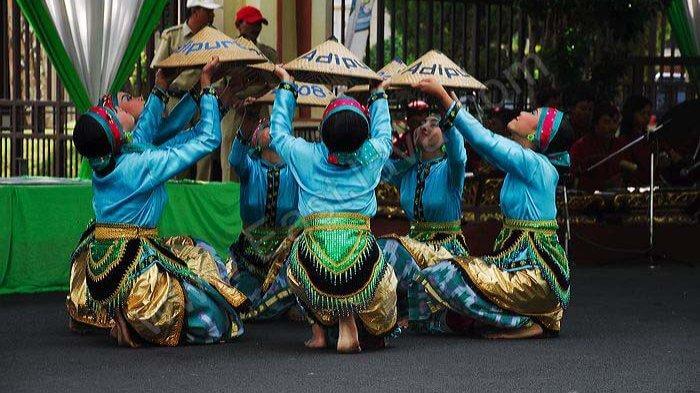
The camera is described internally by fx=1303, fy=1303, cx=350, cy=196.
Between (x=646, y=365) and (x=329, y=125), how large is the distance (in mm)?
1797

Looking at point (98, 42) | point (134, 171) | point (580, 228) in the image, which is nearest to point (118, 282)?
point (134, 171)

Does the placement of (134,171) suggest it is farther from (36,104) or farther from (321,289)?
(36,104)

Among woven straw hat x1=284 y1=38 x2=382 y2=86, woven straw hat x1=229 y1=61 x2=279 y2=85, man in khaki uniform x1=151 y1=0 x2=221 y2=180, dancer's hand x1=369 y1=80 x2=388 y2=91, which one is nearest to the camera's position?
dancer's hand x1=369 y1=80 x2=388 y2=91

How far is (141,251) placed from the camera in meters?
6.19

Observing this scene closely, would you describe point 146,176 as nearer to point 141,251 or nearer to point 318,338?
point 141,251

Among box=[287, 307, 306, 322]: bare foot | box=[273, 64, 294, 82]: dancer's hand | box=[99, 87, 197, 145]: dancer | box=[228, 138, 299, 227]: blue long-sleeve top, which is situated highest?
box=[273, 64, 294, 82]: dancer's hand

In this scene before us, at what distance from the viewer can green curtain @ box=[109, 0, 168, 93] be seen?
29.0 feet

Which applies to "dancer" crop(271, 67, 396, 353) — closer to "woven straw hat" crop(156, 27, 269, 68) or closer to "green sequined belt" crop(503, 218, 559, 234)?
"woven straw hat" crop(156, 27, 269, 68)

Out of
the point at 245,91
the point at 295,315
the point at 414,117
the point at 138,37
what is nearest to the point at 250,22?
the point at 138,37

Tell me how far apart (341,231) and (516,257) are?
1.03m

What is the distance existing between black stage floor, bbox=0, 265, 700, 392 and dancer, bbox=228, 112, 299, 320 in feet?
0.52

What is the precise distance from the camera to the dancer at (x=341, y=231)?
19.6ft

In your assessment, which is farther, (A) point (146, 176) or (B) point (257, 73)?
(B) point (257, 73)

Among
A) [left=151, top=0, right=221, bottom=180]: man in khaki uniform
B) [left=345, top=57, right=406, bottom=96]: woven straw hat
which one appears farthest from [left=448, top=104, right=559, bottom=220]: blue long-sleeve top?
[left=151, top=0, right=221, bottom=180]: man in khaki uniform
